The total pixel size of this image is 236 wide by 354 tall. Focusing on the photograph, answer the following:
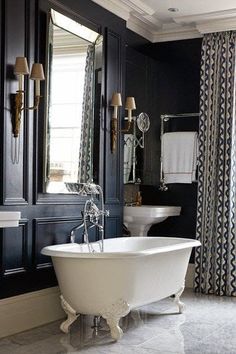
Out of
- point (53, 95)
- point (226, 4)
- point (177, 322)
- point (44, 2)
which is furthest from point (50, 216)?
point (226, 4)

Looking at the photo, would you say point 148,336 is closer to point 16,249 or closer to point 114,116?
point 16,249

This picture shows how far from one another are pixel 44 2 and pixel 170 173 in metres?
2.45

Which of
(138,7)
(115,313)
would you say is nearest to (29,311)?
(115,313)

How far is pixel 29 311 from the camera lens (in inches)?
159

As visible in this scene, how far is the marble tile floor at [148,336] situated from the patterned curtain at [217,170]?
78cm

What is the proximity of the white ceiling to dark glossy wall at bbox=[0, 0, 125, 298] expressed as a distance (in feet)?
1.78

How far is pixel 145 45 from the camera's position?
6.04m

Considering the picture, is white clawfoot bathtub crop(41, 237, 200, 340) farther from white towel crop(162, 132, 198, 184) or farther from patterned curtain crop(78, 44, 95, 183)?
white towel crop(162, 132, 198, 184)

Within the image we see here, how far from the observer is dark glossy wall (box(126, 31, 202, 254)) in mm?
5953

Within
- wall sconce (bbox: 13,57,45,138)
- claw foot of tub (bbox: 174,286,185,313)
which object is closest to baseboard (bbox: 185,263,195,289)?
claw foot of tub (bbox: 174,286,185,313)

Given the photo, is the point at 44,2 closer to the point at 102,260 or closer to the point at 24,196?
the point at 24,196

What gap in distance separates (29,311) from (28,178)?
0.95 metres

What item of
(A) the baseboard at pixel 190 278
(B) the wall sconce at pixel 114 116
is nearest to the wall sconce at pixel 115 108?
(B) the wall sconce at pixel 114 116

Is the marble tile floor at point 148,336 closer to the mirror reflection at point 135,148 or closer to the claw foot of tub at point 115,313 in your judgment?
the claw foot of tub at point 115,313
